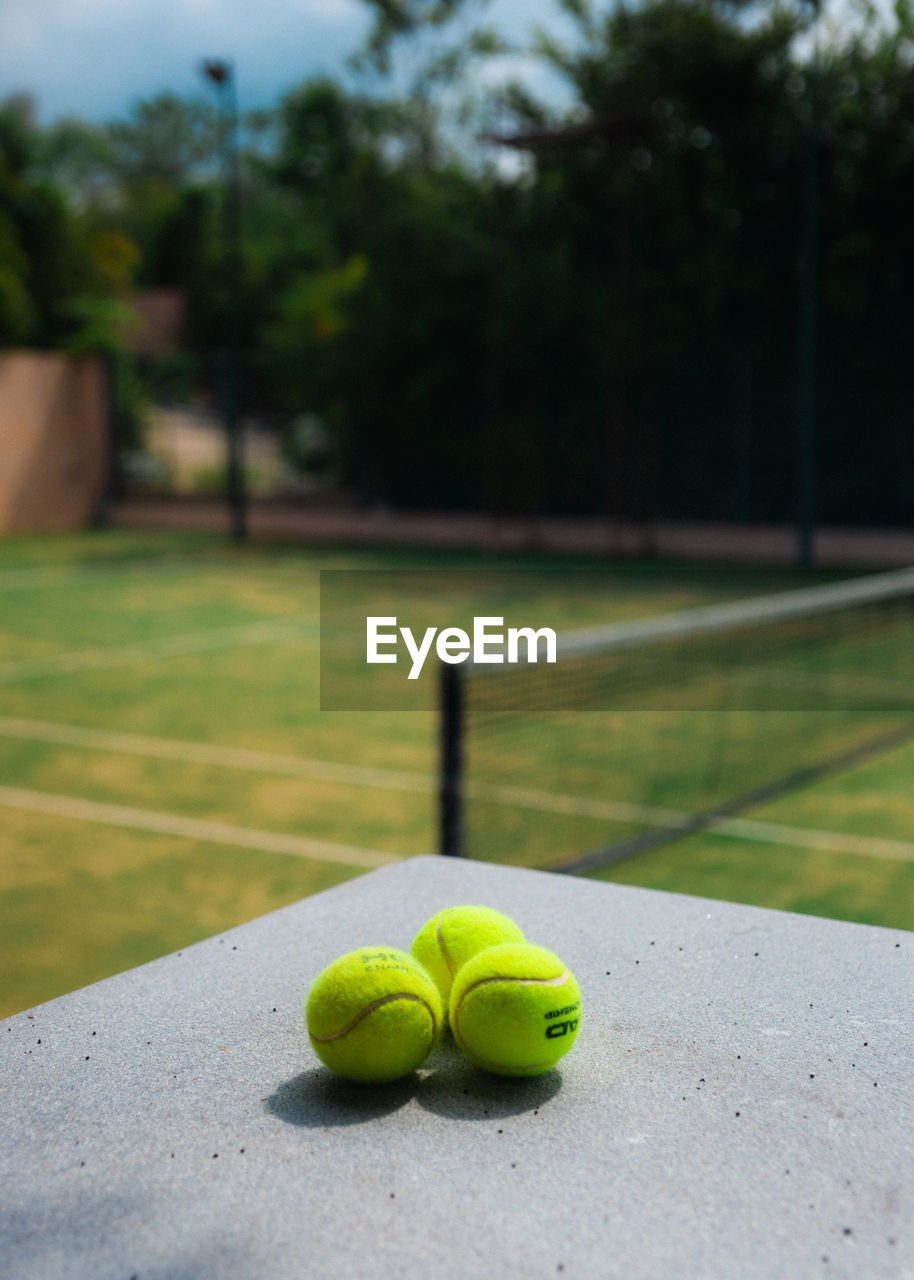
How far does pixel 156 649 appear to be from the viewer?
10.3m

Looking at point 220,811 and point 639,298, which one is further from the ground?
point 639,298

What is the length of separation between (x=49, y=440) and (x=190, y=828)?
702 inches

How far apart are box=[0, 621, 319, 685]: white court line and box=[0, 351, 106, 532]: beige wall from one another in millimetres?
11285

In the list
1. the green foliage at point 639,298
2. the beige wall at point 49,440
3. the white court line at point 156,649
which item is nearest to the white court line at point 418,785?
the white court line at point 156,649

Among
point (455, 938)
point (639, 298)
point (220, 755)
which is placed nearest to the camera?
point (455, 938)

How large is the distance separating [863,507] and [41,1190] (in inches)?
682

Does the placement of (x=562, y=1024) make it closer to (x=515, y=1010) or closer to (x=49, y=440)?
(x=515, y=1010)

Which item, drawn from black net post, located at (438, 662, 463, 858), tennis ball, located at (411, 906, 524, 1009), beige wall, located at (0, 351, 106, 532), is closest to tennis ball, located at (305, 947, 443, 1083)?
tennis ball, located at (411, 906, 524, 1009)

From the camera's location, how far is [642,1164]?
129cm

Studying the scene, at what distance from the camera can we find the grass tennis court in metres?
4.46

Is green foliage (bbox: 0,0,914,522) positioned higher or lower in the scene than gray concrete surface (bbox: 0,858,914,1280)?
higher

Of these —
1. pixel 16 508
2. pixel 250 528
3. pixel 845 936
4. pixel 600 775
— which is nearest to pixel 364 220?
pixel 250 528

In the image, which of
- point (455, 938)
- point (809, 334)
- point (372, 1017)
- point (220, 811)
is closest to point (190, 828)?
point (220, 811)

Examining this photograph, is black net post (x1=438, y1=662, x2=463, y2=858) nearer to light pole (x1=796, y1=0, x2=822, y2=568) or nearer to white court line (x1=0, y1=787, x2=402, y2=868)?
white court line (x1=0, y1=787, x2=402, y2=868)
